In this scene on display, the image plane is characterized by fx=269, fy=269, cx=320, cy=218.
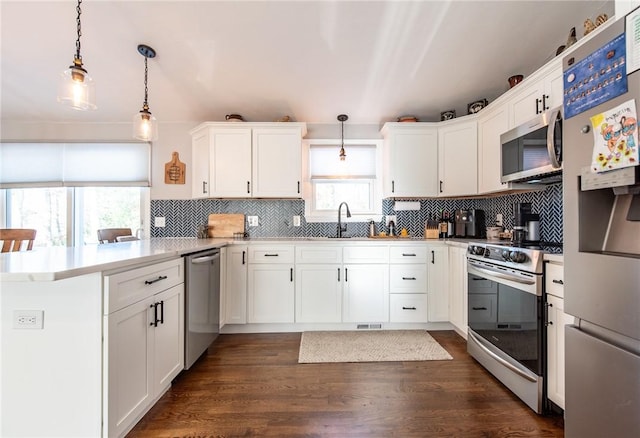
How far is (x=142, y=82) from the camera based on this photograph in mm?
2705

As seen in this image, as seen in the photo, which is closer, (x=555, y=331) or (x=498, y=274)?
(x=555, y=331)

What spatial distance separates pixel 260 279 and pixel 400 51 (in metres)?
2.46

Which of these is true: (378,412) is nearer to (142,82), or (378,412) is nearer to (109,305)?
(109,305)

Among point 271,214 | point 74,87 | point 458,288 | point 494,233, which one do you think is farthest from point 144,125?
point 494,233

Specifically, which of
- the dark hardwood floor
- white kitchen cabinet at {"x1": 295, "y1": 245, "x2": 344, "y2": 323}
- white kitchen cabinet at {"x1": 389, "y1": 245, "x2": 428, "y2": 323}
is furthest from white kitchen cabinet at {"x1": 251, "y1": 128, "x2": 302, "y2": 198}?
the dark hardwood floor

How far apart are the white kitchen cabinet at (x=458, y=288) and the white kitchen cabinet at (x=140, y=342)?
232cm

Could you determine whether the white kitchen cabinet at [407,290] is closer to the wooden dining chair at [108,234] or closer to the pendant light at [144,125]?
the pendant light at [144,125]

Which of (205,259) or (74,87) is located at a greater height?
(74,87)

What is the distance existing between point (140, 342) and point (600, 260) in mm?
2025

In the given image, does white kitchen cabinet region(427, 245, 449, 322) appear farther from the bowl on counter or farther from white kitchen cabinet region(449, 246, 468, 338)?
the bowl on counter

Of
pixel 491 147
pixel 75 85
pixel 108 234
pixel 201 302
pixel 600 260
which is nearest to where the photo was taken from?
pixel 600 260

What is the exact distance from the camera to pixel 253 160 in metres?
2.97

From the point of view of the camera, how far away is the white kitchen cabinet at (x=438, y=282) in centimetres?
271

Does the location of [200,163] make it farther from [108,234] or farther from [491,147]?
[491,147]
